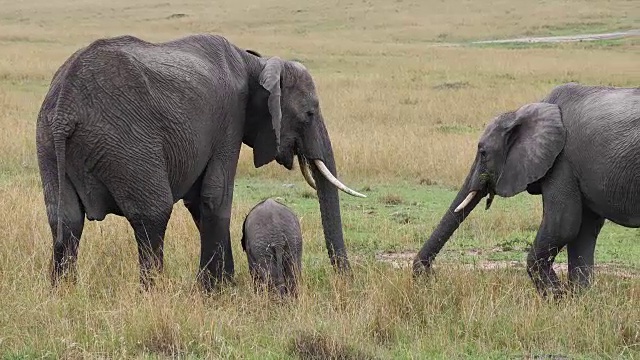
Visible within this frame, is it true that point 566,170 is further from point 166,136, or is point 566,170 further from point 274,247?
point 166,136

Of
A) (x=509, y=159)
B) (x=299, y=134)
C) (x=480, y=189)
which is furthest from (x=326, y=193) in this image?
(x=509, y=159)

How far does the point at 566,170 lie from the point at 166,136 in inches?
130

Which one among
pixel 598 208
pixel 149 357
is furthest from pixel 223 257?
pixel 598 208

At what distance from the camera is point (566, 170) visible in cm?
847

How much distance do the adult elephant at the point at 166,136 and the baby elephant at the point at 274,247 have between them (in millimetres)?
284

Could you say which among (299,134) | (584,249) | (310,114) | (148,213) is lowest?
(584,249)

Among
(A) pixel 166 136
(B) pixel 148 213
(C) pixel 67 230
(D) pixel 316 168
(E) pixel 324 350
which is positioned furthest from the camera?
(D) pixel 316 168

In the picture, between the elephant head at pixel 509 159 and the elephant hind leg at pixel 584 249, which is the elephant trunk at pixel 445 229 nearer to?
the elephant head at pixel 509 159

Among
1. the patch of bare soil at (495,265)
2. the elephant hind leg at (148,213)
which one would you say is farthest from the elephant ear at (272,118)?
the patch of bare soil at (495,265)

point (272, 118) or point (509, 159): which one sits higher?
point (272, 118)

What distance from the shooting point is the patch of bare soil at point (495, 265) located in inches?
366

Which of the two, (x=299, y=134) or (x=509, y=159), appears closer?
(x=509, y=159)

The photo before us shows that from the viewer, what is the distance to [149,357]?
249 inches

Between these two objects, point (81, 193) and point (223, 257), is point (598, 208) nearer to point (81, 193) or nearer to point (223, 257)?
point (223, 257)
